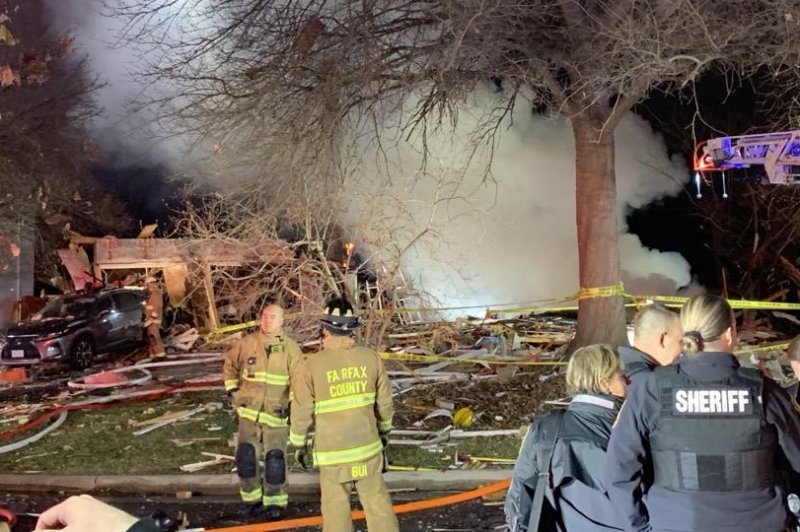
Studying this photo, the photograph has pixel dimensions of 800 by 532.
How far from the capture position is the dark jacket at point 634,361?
320 centimetres

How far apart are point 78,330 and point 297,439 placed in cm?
1198

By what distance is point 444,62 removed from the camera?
29.2ft

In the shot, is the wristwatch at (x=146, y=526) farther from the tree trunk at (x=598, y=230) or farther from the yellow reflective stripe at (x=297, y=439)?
the tree trunk at (x=598, y=230)

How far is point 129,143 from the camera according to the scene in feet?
85.8

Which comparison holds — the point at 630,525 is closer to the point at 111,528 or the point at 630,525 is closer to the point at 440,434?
the point at 111,528

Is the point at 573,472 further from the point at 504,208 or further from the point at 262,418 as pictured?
the point at 504,208

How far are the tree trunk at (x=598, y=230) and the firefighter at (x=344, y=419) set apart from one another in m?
6.56

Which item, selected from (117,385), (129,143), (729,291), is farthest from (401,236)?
(129,143)

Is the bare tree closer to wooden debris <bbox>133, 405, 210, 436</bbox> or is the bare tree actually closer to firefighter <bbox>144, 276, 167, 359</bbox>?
wooden debris <bbox>133, 405, 210, 436</bbox>

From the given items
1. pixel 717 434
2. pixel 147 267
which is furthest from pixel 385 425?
pixel 147 267

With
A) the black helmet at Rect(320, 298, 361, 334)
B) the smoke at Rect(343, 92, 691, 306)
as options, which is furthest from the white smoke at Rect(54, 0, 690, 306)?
the black helmet at Rect(320, 298, 361, 334)

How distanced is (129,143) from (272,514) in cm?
2280

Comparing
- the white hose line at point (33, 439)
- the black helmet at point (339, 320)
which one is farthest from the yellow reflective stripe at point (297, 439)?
the white hose line at point (33, 439)

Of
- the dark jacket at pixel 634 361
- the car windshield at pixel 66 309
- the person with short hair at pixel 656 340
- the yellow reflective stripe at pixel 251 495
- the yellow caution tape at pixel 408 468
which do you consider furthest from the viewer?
the car windshield at pixel 66 309
